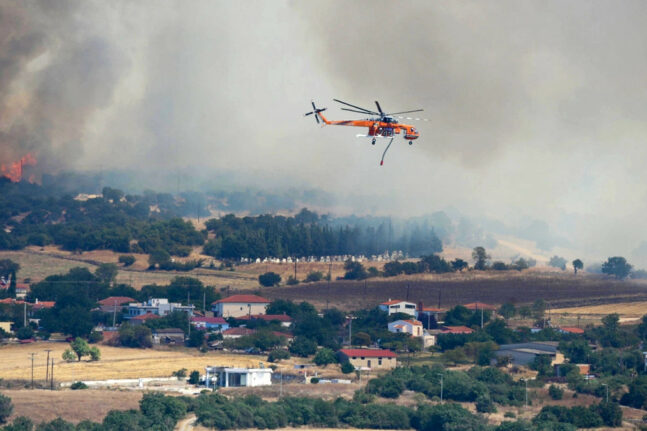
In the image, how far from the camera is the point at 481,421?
97500mm

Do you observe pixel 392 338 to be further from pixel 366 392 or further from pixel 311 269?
pixel 311 269

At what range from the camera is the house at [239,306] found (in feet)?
517

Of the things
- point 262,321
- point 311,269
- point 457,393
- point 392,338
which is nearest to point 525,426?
point 457,393

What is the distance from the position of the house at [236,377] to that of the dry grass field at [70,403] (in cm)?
1062

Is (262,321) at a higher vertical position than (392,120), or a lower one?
lower

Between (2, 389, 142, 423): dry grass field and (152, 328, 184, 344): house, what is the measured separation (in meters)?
34.6

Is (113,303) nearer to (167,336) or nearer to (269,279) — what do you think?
(167,336)

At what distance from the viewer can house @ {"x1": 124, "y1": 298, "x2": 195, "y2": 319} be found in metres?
154

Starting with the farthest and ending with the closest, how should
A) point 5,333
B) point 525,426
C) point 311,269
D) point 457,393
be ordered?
point 311,269 < point 5,333 < point 457,393 < point 525,426

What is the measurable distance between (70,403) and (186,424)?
9919 mm

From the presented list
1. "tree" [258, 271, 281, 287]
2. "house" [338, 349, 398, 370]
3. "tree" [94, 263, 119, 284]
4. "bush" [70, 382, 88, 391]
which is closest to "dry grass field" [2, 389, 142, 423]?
"bush" [70, 382, 88, 391]

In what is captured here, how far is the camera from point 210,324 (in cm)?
14812

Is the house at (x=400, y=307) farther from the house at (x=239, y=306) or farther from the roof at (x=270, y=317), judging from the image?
the house at (x=239, y=306)

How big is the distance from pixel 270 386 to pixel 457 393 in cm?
1718
